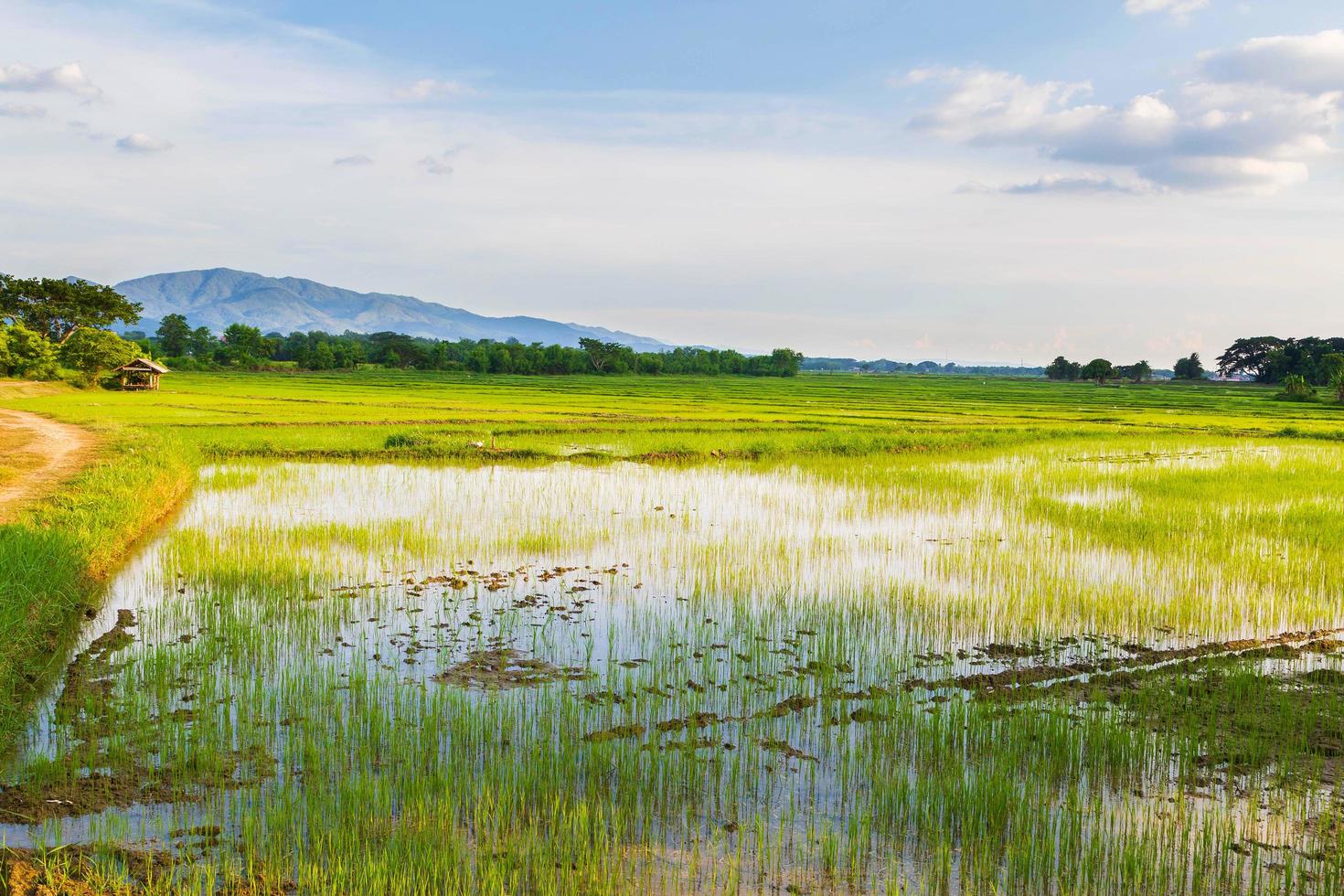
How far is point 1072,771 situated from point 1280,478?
14585mm

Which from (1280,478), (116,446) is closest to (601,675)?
(116,446)

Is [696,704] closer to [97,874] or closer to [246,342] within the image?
[97,874]

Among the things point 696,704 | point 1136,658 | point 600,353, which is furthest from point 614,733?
point 600,353

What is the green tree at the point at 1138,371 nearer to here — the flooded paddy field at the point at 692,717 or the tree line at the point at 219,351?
the tree line at the point at 219,351

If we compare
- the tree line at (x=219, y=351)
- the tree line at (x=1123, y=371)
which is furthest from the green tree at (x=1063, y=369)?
the tree line at (x=219, y=351)

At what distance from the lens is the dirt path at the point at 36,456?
1100 cm

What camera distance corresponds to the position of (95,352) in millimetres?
40031

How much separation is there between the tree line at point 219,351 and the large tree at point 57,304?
0.15ft

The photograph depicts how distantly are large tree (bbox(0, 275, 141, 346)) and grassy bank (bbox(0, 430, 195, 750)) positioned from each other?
129ft

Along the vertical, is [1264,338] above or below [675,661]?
above

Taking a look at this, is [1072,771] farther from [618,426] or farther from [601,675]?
[618,426]

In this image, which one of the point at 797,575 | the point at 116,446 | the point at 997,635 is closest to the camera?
the point at 997,635

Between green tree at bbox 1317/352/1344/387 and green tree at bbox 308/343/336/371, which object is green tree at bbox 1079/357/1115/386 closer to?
green tree at bbox 1317/352/1344/387

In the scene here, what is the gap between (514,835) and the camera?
12.3ft
